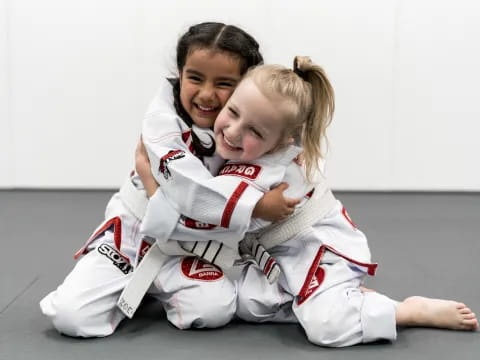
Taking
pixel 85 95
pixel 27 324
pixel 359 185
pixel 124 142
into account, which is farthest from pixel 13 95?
pixel 27 324

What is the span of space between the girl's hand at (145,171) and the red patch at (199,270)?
0.77 ft

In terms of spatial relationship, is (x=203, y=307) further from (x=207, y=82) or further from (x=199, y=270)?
(x=207, y=82)

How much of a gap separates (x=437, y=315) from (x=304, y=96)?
72 cm

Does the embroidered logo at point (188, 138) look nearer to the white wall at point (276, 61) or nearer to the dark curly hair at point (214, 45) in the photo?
the dark curly hair at point (214, 45)

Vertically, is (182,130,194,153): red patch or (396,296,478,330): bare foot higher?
(182,130,194,153): red patch

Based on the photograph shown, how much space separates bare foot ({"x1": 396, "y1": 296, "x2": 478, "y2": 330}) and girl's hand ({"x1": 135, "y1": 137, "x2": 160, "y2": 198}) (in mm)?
779

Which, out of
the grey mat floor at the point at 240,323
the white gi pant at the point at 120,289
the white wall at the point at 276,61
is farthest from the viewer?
the white wall at the point at 276,61

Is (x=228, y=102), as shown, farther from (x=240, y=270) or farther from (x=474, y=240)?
(x=474, y=240)

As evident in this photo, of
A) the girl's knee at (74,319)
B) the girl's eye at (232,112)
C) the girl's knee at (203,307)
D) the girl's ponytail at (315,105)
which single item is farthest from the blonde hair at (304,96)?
the girl's knee at (74,319)

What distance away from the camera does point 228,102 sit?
6.26 ft

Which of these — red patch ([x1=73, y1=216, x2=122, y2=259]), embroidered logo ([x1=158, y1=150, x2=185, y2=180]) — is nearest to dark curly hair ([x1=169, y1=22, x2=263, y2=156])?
embroidered logo ([x1=158, y1=150, x2=185, y2=180])

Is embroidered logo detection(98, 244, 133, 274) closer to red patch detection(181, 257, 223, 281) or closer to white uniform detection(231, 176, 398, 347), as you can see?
red patch detection(181, 257, 223, 281)

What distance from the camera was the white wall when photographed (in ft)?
13.1

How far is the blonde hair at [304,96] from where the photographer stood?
72.7 inches
